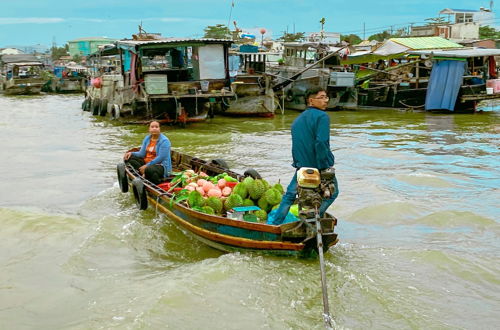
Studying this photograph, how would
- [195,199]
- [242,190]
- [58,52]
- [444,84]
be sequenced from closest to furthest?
[242,190] < [195,199] < [444,84] < [58,52]

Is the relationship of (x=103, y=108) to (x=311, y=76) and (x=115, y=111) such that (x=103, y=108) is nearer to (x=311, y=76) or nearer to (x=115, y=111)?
(x=115, y=111)

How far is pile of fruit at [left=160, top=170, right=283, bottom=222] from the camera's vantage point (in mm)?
6711

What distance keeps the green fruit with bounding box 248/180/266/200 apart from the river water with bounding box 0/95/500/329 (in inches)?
34.5

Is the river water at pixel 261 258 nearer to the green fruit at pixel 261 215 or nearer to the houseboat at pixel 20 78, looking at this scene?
the green fruit at pixel 261 215

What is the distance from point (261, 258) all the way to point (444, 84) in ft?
58.4

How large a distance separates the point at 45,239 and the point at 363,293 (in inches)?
180

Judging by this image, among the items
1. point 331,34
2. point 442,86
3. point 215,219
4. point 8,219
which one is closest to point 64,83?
point 331,34

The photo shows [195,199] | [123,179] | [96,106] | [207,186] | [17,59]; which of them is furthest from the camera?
[17,59]

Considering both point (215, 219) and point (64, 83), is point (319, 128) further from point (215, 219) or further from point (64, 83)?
point (64, 83)

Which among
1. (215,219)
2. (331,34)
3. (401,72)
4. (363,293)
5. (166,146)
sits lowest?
(363,293)

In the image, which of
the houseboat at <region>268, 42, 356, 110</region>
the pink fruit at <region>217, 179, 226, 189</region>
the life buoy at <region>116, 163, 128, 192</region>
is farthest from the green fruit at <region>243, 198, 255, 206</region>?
the houseboat at <region>268, 42, 356, 110</region>

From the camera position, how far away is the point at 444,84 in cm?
2158

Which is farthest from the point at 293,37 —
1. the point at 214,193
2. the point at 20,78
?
the point at 214,193

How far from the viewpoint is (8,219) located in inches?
334
